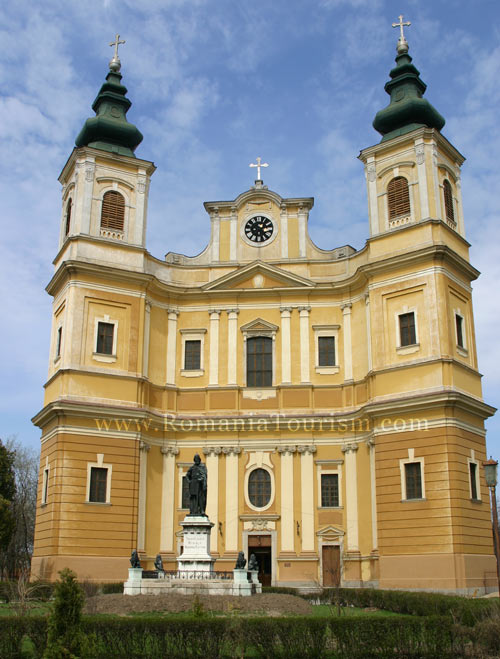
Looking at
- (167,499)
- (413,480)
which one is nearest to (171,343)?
(167,499)

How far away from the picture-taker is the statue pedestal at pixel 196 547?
21609mm

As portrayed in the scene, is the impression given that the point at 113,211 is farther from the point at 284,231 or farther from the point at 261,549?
the point at 261,549

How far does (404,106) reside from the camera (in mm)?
31531

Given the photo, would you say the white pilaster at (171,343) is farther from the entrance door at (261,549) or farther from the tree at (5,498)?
the tree at (5,498)

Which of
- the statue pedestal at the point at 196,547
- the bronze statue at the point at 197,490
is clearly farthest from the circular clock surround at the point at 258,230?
the statue pedestal at the point at 196,547

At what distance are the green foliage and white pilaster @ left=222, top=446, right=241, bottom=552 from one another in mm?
20105

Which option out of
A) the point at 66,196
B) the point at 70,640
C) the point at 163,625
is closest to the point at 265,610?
the point at 163,625

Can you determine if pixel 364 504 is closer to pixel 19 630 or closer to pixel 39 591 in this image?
pixel 39 591

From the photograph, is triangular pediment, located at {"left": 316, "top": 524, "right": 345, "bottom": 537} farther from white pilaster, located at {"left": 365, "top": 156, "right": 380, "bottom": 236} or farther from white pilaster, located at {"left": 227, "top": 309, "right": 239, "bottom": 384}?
white pilaster, located at {"left": 365, "top": 156, "right": 380, "bottom": 236}

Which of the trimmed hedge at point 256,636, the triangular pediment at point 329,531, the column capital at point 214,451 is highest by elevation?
Answer: the column capital at point 214,451

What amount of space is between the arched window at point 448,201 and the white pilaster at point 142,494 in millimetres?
15391

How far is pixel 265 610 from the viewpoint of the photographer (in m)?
18.3

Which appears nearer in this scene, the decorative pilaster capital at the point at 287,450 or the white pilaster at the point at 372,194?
the white pilaster at the point at 372,194

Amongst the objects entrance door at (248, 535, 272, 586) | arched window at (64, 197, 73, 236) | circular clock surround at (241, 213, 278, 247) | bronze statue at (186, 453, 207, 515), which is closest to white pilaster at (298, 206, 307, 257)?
circular clock surround at (241, 213, 278, 247)
